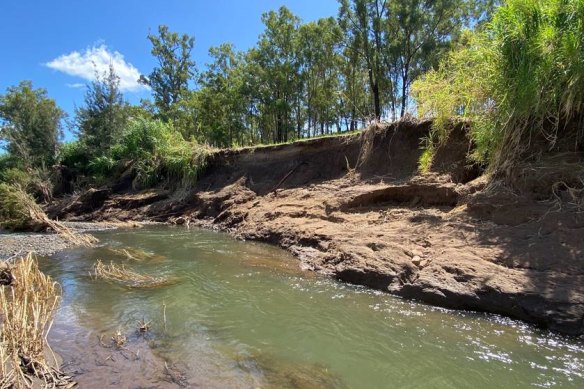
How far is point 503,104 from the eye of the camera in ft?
23.1

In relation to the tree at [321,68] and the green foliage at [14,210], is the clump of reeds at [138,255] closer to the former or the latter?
the green foliage at [14,210]

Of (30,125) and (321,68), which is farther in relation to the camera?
(30,125)

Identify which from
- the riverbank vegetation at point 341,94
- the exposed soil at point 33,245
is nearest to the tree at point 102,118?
the riverbank vegetation at point 341,94

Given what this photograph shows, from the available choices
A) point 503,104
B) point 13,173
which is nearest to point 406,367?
point 503,104

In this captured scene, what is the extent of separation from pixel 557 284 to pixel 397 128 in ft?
22.3

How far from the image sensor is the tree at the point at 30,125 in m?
27.9

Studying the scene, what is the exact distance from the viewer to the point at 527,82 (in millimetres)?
6590

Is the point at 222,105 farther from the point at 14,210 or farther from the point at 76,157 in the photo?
the point at 14,210

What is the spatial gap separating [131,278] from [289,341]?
12.1ft

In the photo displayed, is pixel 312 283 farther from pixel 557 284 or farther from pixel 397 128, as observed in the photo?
pixel 397 128

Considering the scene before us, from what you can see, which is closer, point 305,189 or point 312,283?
point 312,283

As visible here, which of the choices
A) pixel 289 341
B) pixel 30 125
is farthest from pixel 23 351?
pixel 30 125

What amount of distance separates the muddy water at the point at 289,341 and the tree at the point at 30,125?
2373cm

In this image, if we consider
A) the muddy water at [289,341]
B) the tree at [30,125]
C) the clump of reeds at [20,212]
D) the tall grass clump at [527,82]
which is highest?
the tree at [30,125]
